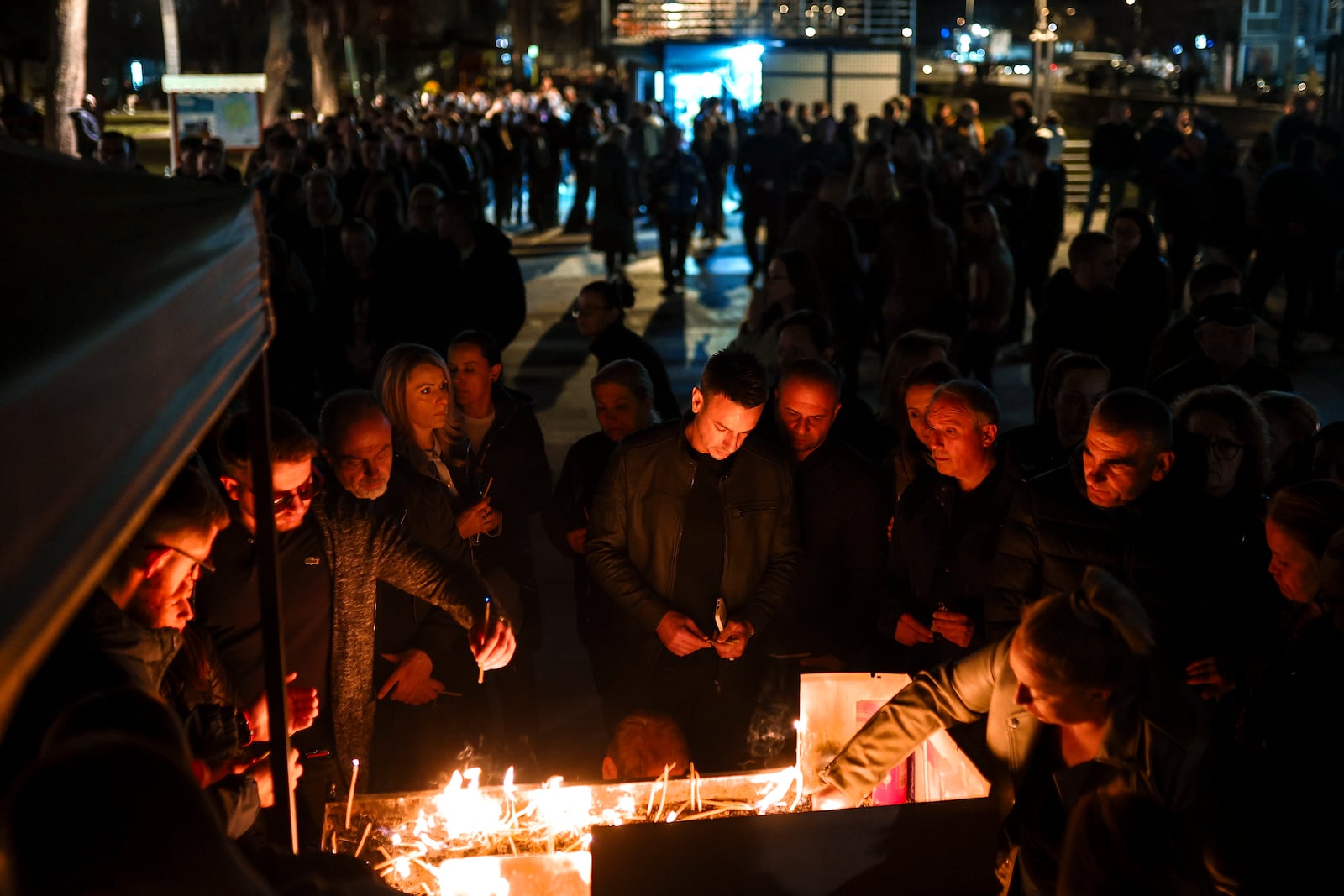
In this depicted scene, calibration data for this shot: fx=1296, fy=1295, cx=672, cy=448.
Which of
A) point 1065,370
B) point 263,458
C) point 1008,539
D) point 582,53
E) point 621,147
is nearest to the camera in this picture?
point 263,458

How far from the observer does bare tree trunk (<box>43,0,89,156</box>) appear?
17812 millimetres

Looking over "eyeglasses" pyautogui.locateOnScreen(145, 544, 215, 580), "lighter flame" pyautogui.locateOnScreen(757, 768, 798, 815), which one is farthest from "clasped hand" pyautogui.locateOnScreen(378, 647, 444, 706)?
"lighter flame" pyautogui.locateOnScreen(757, 768, 798, 815)

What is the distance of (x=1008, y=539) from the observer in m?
4.02

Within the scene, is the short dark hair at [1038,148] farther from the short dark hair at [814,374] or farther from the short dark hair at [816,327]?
the short dark hair at [814,374]

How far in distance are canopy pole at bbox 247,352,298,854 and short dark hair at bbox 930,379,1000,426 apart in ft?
7.77

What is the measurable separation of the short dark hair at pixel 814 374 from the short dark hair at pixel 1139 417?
3.38 feet

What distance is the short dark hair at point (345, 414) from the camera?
4.00m

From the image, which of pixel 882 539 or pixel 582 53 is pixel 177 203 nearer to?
pixel 882 539

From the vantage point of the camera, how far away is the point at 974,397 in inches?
168

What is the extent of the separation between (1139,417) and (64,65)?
59.6 feet

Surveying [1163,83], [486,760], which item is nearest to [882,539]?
[486,760]

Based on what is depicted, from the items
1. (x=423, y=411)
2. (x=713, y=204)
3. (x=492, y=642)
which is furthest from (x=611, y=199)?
(x=492, y=642)

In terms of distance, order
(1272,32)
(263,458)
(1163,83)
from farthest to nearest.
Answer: (1272,32) < (1163,83) < (263,458)

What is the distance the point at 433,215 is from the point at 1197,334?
5.24 metres
